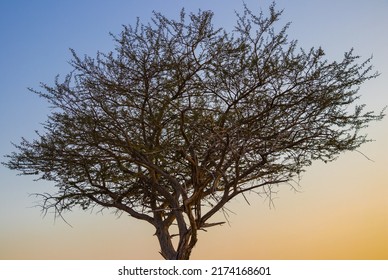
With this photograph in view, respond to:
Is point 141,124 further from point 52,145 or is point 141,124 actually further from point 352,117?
point 352,117

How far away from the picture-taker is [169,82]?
10602mm

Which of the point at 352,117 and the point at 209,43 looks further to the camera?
the point at 352,117

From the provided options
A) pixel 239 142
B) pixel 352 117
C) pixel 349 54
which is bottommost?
pixel 239 142

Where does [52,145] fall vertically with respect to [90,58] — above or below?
below

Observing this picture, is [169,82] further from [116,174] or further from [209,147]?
[116,174]

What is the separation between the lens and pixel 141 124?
37.2 feet

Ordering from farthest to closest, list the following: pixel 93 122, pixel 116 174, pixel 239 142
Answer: pixel 116 174
pixel 93 122
pixel 239 142

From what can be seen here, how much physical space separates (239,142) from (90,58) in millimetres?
3166

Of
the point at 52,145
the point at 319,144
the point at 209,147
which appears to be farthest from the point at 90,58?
the point at 319,144

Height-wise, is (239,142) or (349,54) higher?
(349,54)

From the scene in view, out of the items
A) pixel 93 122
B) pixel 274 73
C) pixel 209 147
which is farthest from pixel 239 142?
pixel 93 122

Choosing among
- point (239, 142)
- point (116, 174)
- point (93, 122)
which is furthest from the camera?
point (116, 174)

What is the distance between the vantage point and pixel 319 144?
11.3 meters

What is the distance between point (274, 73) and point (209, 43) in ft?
3.93
